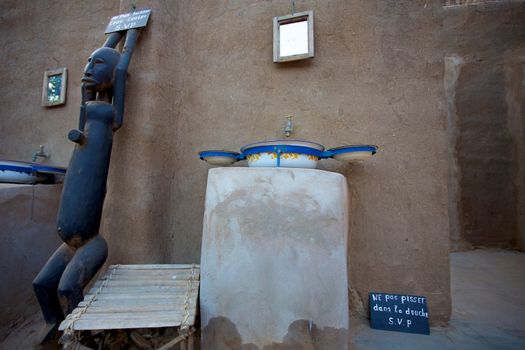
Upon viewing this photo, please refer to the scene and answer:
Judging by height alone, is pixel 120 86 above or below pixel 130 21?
below

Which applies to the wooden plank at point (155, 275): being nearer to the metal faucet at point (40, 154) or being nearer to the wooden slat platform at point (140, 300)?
the wooden slat platform at point (140, 300)

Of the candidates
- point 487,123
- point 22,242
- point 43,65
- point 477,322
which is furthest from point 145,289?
point 487,123

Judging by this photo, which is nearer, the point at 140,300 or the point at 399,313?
the point at 140,300

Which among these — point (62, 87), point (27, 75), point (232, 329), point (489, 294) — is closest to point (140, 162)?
point (232, 329)

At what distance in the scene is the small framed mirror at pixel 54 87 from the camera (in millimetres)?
2912

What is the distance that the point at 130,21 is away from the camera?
224 cm

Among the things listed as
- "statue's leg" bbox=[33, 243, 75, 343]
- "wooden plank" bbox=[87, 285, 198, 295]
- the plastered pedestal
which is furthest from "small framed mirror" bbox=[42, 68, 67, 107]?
the plastered pedestal

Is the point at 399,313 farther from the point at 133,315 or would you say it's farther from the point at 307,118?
the point at 133,315

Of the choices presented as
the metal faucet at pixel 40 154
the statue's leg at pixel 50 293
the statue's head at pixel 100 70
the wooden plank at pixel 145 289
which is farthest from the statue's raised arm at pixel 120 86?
the metal faucet at pixel 40 154

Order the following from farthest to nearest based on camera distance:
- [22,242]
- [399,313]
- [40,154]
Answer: [40,154]
[22,242]
[399,313]

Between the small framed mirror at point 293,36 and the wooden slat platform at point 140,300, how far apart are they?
1.75 m

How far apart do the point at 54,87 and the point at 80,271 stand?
2305 millimetres

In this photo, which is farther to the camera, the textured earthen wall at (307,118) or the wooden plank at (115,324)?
the textured earthen wall at (307,118)

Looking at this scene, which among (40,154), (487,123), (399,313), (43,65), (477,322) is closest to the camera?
(399,313)
